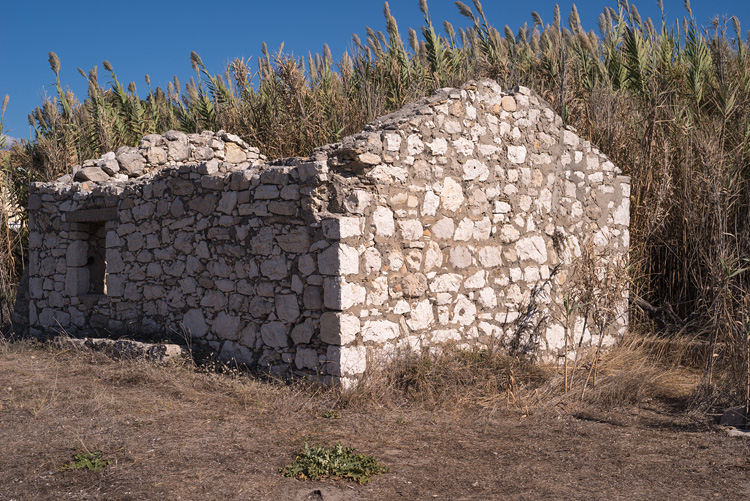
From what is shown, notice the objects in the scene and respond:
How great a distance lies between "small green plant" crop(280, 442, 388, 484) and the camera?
3.98 metres

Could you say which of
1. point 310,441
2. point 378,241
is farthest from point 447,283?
point 310,441

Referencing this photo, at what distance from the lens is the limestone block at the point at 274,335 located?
587cm

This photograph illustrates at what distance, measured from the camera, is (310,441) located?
14.9 ft

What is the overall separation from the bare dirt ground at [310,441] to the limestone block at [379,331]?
1.83ft

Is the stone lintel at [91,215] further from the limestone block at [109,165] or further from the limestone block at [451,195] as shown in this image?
the limestone block at [451,195]

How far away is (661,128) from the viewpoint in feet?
27.8

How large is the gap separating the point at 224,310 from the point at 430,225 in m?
2.24

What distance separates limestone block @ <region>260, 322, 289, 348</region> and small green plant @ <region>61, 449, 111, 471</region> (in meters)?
2.01

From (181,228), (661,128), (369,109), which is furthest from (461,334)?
(661,128)

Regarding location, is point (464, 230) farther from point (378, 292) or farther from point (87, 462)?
point (87, 462)

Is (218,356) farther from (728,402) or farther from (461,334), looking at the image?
(728,402)

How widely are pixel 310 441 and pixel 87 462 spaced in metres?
1.44

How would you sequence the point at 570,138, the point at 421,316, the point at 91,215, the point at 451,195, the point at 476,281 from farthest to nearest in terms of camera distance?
the point at 91,215 < the point at 570,138 < the point at 476,281 < the point at 451,195 < the point at 421,316

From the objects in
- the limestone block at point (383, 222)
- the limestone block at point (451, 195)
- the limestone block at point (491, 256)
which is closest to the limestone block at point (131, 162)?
the limestone block at point (383, 222)
